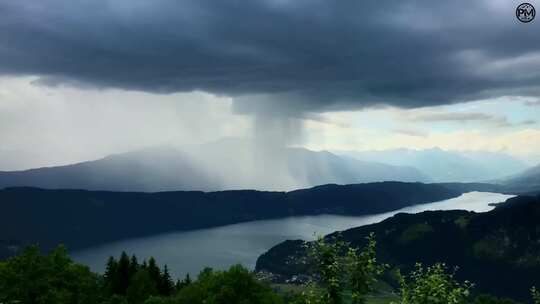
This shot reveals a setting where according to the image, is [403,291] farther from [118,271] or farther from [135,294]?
[118,271]

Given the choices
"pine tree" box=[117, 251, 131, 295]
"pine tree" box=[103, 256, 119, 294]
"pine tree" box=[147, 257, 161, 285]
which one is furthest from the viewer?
"pine tree" box=[147, 257, 161, 285]

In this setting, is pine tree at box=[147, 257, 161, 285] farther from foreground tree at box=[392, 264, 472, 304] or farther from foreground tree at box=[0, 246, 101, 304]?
foreground tree at box=[392, 264, 472, 304]

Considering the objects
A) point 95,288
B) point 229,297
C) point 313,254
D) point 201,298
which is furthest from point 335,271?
point 95,288

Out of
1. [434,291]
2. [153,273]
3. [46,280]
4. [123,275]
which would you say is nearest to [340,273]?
[434,291]

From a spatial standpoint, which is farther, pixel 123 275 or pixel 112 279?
pixel 123 275

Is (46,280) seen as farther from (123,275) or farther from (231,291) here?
(123,275)

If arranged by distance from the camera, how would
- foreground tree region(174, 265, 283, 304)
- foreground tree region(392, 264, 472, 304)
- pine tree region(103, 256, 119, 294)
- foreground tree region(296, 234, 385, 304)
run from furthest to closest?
pine tree region(103, 256, 119, 294) → foreground tree region(174, 265, 283, 304) → foreground tree region(296, 234, 385, 304) → foreground tree region(392, 264, 472, 304)

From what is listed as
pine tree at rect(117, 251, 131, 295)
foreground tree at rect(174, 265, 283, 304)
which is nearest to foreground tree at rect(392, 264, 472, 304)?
foreground tree at rect(174, 265, 283, 304)

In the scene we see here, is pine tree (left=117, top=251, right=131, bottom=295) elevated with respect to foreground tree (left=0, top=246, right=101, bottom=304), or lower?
lower

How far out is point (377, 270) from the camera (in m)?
17.6

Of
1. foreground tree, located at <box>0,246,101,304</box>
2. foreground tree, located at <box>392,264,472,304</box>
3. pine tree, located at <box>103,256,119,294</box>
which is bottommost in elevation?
pine tree, located at <box>103,256,119,294</box>

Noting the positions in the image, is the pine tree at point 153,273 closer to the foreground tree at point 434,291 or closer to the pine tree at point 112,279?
the pine tree at point 112,279

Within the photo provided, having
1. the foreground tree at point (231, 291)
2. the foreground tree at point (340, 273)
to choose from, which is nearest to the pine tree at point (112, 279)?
the foreground tree at point (231, 291)

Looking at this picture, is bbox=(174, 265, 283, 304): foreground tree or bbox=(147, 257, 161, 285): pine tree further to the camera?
bbox=(147, 257, 161, 285): pine tree
